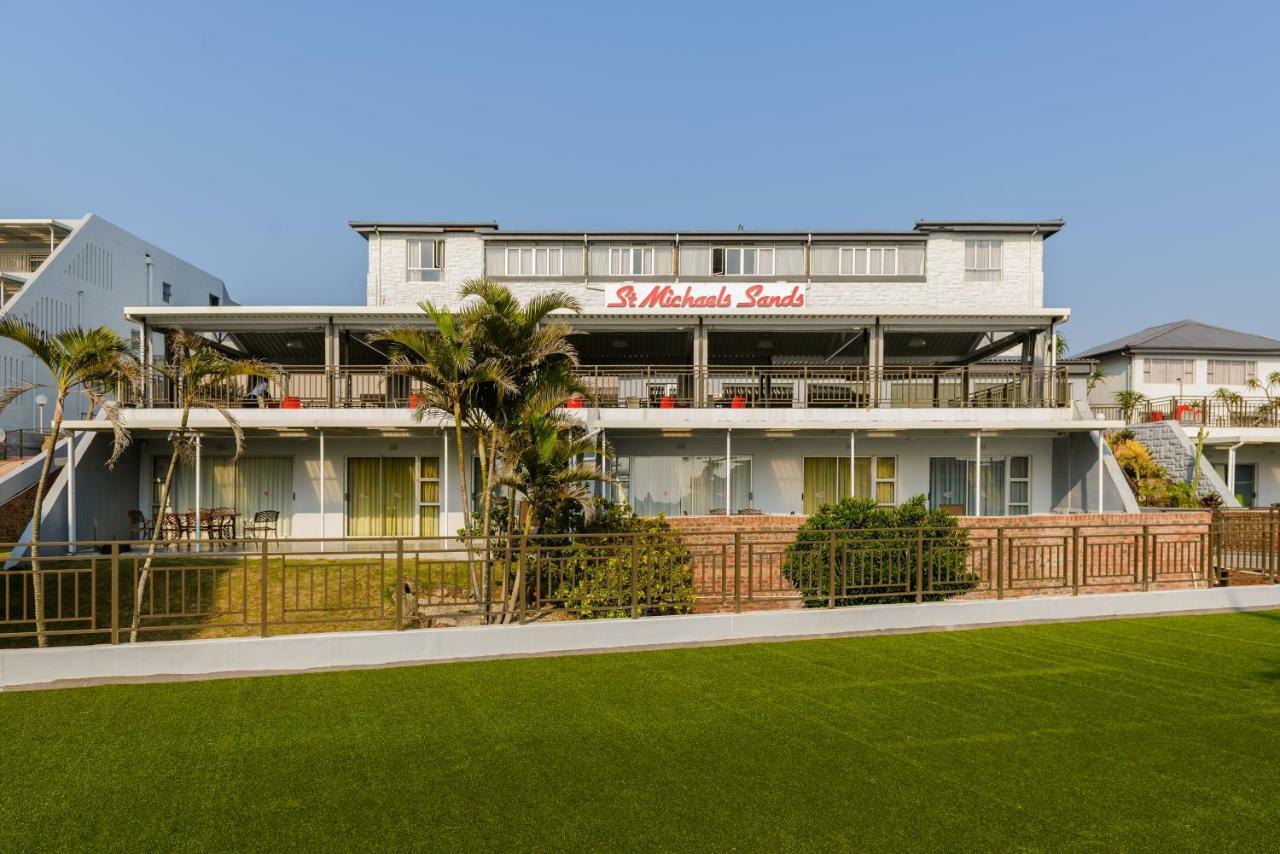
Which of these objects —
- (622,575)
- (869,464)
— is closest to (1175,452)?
(869,464)

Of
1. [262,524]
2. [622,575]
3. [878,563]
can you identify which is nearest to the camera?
[622,575]

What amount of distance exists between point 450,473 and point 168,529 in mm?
5715

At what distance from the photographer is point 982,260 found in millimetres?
20594

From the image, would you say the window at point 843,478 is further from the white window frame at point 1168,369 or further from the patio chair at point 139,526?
the white window frame at point 1168,369

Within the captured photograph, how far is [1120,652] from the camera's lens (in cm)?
→ 785

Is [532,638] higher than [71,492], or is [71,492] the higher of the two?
[71,492]

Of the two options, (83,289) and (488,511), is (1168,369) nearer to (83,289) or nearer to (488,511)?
(488,511)

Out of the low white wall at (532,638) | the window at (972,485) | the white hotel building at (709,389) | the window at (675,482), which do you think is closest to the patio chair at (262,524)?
the white hotel building at (709,389)

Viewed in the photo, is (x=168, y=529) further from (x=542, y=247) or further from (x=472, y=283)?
(x=542, y=247)

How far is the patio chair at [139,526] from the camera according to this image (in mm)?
15680

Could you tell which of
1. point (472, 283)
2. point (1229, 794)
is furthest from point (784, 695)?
point (472, 283)

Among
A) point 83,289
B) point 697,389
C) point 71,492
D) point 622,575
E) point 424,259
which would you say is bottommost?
point 622,575

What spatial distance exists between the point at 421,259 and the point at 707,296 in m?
→ 8.23

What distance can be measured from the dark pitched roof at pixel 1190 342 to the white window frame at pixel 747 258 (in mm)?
18448
